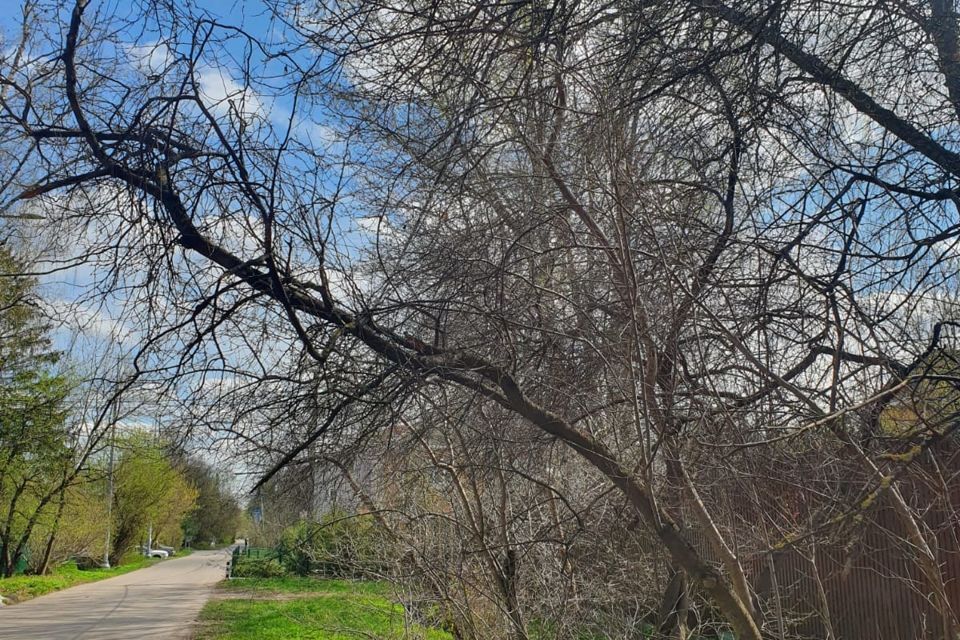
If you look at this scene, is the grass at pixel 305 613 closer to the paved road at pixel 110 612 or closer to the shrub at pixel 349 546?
the shrub at pixel 349 546

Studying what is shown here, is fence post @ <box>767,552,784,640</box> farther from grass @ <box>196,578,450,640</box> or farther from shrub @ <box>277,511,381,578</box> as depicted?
shrub @ <box>277,511,381,578</box>

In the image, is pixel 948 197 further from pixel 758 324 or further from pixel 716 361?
pixel 716 361

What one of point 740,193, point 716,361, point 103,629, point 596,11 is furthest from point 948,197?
point 103,629

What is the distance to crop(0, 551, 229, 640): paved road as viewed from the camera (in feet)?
48.5

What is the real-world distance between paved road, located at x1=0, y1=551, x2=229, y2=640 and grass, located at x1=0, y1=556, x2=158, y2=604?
0.51 m

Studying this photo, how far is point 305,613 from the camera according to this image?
14.8m

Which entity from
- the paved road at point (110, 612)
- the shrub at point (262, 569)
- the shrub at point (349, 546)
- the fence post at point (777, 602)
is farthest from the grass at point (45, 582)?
the fence post at point (777, 602)

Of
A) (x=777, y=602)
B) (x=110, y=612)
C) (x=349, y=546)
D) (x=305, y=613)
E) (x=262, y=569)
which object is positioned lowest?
(x=305, y=613)

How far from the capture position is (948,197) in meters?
3.40

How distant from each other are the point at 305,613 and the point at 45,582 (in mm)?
16565

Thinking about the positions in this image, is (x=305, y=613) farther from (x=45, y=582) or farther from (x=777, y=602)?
(x=45, y=582)

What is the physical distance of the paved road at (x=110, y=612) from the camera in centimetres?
1480

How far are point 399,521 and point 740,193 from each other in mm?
4268

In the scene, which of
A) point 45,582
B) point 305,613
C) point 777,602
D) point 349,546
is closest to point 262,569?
point 45,582
